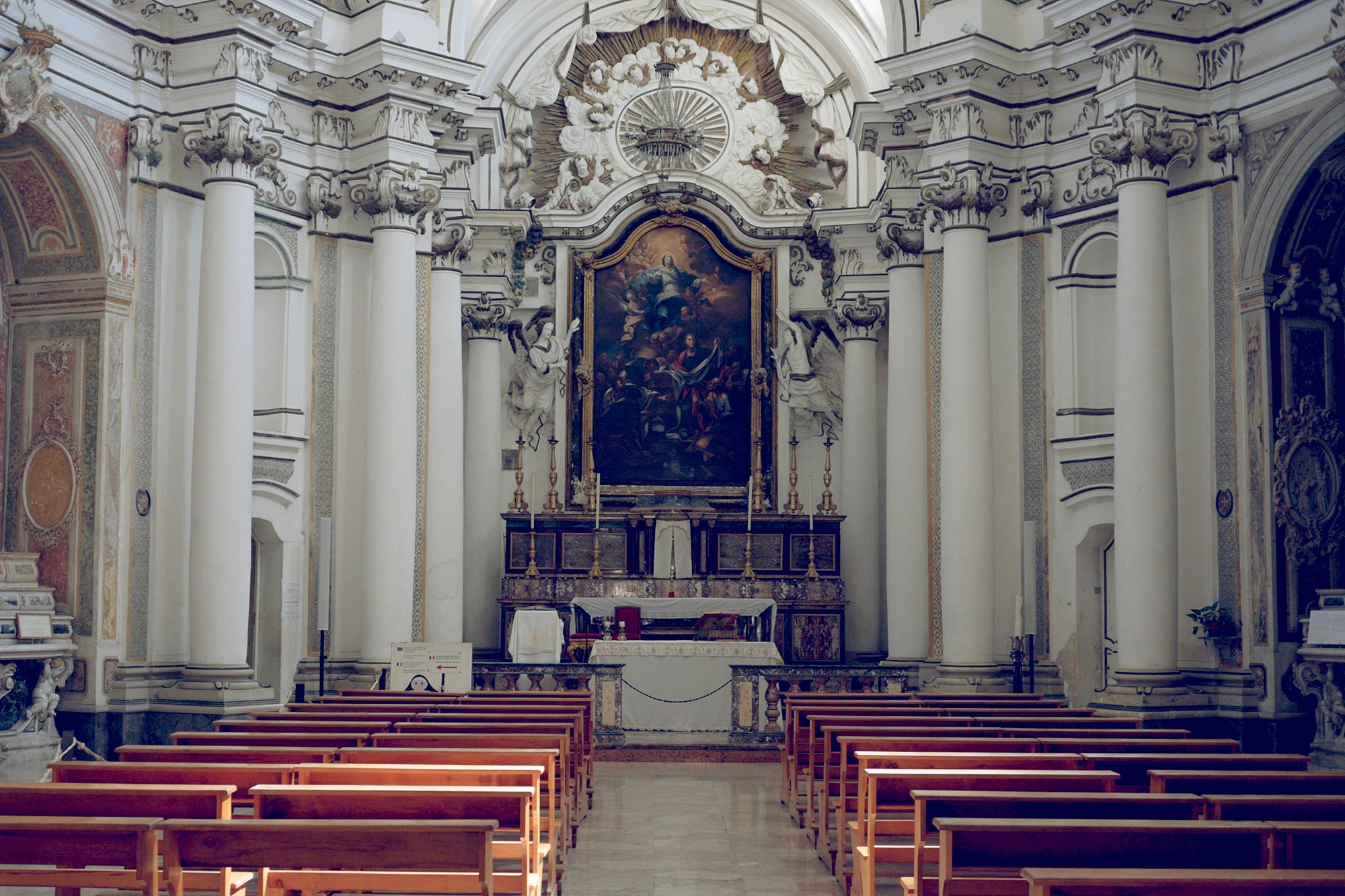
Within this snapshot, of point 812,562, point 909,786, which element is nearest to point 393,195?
point 812,562

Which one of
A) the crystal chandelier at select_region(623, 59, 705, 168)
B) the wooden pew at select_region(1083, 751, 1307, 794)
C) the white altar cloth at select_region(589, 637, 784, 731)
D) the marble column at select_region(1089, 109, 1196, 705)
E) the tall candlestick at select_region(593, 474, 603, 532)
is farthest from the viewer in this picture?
the crystal chandelier at select_region(623, 59, 705, 168)

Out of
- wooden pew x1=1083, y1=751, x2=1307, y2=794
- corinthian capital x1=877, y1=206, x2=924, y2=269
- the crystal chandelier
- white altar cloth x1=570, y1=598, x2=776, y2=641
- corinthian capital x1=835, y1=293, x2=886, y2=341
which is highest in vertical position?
the crystal chandelier

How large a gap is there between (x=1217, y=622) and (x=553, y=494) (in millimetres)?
10930

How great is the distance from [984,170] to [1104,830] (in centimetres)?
1242

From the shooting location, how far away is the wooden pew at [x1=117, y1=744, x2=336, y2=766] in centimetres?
732

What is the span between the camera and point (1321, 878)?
14.4 ft

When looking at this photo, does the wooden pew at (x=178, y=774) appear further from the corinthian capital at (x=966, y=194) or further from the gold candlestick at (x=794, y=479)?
the gold candlestick at (x=794, y=479)

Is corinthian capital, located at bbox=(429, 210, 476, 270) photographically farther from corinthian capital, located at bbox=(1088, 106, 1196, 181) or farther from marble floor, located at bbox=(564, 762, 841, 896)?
corinthian capital, located at bbox=(1088, 106, 1196, 181)

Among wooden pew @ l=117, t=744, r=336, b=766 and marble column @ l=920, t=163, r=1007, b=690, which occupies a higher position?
marble column @ l=920, t=163, r=1007, b=690

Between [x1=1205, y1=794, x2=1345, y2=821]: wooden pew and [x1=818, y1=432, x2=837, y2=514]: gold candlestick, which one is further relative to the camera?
[x1=818, y1=432, x2=837, y2=514]: gold candlestick

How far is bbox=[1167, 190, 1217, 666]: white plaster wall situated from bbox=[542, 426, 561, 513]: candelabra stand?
33.6ft

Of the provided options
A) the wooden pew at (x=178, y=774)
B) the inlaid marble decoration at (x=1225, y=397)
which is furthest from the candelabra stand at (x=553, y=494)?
the wooden pew at (x=178, y=774)

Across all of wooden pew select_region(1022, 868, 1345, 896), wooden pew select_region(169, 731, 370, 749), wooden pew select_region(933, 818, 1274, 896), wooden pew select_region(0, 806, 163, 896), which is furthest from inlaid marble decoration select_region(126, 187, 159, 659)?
wooden pew select_region(1022, 868, 1345, 896)

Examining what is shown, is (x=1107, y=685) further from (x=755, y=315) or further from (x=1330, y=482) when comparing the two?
(x=755, y=315)
